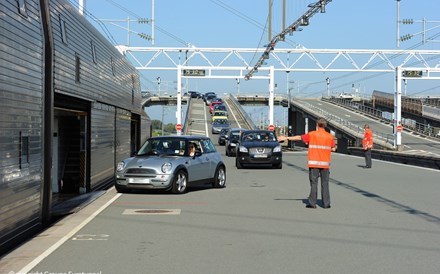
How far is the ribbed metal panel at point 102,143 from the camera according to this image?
14195mm

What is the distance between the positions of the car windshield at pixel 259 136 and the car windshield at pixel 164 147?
29.7 ft

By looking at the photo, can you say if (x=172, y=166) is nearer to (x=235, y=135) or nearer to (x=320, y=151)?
(x=320, y=151)

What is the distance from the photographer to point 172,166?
45.3 ft

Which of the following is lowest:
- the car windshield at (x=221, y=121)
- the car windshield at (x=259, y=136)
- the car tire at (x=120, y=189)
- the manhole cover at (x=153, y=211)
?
the manhole cover at (x=153, y=211)

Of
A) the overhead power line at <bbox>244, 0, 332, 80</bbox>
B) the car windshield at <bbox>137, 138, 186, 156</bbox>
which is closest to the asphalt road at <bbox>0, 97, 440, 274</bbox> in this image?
the car windshield at <bbox>137, 138, 186, 156</bbox>

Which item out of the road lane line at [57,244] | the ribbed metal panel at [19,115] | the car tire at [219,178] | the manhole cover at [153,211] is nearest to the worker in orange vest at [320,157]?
the manhole cover at [153,211]

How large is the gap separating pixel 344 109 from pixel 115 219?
78442mm

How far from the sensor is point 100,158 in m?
15.3

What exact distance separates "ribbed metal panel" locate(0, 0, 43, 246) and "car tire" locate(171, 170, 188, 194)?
530 centimetres

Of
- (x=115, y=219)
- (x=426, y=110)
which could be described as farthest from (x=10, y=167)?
(x=426, y=110)

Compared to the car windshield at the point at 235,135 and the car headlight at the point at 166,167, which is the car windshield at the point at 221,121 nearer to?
the car windshield at the point at 235,135

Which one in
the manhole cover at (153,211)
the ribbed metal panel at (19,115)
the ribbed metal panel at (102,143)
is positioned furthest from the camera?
the ribbed metal panel at (102,143)

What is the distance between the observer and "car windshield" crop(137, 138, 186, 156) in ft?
Result: 48.9

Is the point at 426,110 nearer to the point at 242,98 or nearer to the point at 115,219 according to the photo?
the point at 242,98
